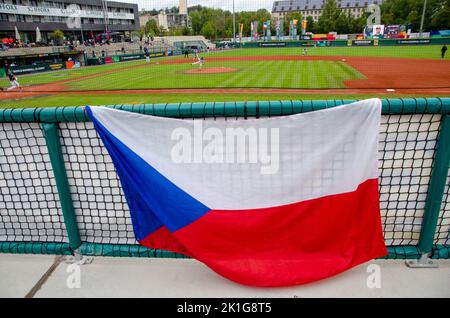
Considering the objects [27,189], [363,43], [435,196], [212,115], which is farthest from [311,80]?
[363,43]

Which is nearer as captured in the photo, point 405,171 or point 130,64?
point 405,171

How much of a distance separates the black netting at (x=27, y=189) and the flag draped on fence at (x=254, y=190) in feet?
2.99

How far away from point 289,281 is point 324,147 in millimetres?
1151

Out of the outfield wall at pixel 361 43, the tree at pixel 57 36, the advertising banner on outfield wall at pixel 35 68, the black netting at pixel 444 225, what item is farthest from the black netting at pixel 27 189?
the tree at pixel 57 36

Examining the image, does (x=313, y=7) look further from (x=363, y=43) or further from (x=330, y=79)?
(x=330, y=79)

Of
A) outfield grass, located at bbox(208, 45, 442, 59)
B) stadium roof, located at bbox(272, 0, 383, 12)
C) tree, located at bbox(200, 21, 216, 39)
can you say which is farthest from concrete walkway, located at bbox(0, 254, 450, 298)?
tree, located at bbox(200, 21, 216, 39)

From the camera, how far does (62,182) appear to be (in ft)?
9.62

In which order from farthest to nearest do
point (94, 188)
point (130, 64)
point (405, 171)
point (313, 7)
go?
point (313, 7), point (130, 64), point (94, 188), point (405, 171)

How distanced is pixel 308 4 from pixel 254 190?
116 m

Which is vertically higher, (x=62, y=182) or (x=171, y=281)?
(x=62, y=182)

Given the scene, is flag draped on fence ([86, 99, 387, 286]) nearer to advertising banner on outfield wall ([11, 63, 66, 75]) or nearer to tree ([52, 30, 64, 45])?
advertising banner on outfield wall ([11, 63, 66, 75])

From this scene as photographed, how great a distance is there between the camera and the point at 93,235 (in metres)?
3.23

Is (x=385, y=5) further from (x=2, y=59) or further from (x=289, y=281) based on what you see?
(x=289, y=281)

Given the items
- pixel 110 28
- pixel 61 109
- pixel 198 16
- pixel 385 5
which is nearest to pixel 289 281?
pixel 61 109
